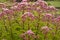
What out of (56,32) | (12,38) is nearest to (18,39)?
(12,38)

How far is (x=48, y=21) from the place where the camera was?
11.6 ft

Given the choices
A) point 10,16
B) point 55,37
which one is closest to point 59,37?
point 55,37

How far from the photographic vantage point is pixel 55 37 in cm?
346

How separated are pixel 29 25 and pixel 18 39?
267mm

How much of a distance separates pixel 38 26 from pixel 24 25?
21 centimetres

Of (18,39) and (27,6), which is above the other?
(27,6)

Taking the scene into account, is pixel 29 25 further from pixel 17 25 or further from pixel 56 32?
pixel 56 32

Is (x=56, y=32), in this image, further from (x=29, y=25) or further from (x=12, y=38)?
(x=12, y=38)

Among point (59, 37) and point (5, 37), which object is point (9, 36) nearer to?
point (5, 37)

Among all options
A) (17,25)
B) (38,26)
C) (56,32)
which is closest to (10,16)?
(17,25)

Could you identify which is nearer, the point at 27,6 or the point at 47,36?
the point at 47,36

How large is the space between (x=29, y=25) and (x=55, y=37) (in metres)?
0.42

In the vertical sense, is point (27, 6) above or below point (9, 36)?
above

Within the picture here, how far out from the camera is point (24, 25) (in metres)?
3.55
